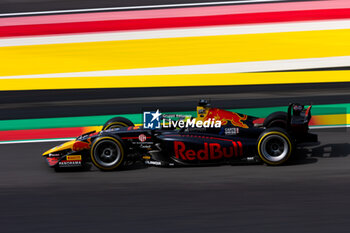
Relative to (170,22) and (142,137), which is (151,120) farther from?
(170,22)

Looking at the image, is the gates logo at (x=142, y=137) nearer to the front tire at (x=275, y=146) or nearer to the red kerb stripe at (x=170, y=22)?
the front tire at (x=275, y=146)

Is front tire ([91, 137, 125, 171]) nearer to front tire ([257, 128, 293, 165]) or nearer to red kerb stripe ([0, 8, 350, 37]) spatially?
front tire ([257, 128, 293, 165])

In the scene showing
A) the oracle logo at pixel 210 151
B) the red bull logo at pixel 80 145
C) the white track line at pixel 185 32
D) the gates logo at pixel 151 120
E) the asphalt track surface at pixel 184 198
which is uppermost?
the white track line at pixel 185 32

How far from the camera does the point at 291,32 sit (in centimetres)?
1483

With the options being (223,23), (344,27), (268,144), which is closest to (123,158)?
(268,144)

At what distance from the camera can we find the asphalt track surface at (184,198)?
5.49 m

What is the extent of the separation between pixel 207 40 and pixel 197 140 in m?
7.73

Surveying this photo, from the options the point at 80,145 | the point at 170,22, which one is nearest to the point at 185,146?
the point at 80,145

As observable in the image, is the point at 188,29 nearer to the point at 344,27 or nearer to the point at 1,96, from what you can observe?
the point at 344,27

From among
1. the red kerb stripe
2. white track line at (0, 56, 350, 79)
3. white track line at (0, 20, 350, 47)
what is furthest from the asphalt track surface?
the red kerb stripe

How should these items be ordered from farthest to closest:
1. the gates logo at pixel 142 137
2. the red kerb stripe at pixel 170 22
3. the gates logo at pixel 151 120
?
the red kerb stripe at pixel 170 22, the gates logo at pixel 151 120, the gates logo at pixel 142 137

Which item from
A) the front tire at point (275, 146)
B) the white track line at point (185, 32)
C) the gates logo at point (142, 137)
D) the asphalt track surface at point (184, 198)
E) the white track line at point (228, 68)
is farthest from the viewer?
the white track line at point (185, 32)

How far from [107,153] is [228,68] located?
6745mm

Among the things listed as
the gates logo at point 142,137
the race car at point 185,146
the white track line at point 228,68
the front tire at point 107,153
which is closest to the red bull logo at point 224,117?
the race car at point 185,146
